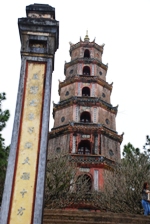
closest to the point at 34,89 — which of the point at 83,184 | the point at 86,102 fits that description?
the point at 83,184

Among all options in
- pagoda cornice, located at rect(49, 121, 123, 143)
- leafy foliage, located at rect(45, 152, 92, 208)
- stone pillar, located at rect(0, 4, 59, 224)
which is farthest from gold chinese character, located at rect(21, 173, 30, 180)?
pagoda cornice, located at rect(49, 121, 123, 143)

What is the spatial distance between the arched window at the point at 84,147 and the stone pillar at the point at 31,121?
Result: 47.7ft

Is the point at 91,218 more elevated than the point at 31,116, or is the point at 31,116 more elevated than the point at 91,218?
the point at 31,116

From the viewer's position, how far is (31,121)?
18.7ft

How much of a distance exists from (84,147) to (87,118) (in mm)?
2296

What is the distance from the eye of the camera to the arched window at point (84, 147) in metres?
20.7

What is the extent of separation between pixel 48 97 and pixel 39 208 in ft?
6.55

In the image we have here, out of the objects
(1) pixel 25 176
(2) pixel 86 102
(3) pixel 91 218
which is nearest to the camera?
(1) pixel 25 176

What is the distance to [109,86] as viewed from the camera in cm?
2405

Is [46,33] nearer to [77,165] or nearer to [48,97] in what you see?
[48,97]

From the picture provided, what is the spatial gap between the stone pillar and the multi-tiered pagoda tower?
535 inches

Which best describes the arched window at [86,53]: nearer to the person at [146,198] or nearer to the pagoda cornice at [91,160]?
the pagoda cornice at [91,160]

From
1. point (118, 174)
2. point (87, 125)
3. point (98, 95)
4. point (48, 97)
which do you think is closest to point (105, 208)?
point (118, 174)

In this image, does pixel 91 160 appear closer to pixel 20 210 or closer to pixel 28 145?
→ pixel 28 145
